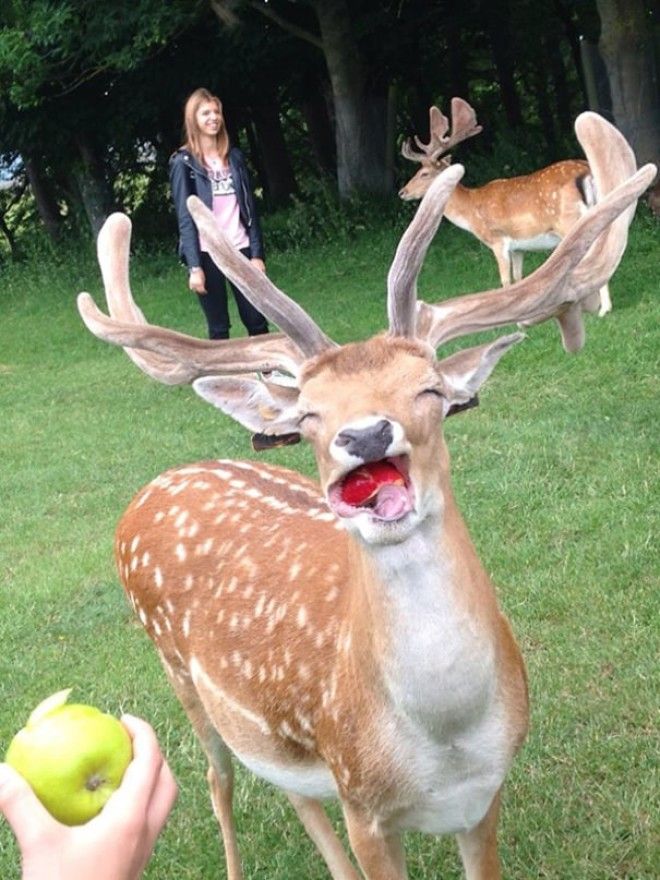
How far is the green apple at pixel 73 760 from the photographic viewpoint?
1.86 metres

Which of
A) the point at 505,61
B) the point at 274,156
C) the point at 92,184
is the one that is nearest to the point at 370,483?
the point at 92,184

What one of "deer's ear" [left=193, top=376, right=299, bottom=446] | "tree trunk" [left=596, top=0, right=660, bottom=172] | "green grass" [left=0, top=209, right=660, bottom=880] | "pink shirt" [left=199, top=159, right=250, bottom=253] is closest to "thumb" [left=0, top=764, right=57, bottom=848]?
"deer's ear" [left=193, top=376, right=299, bottom=446]

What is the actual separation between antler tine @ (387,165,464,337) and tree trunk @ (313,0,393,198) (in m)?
15.8

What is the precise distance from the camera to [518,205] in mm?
12258

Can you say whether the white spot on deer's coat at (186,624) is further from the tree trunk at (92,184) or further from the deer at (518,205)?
the tree trunk at (92,184)

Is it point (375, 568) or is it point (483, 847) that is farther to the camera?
point (483, 847)

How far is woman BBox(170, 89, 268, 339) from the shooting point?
26.3 feet

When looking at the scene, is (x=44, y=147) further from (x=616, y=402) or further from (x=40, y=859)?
(x=40, y=859)

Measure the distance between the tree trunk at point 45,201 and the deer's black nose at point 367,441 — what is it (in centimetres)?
2290

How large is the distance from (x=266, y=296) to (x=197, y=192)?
17.8 feet

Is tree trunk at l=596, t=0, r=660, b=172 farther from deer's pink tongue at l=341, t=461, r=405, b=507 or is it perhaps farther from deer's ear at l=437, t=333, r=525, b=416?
deer's pink tongue at l=341, t=461, r=405, b=507

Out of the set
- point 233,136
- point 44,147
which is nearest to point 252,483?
point 44,147

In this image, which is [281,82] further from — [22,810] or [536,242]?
[22,810]

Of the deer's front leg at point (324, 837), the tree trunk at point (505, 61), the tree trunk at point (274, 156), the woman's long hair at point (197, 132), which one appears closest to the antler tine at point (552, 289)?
the deer's front leg at point (324, 837)
